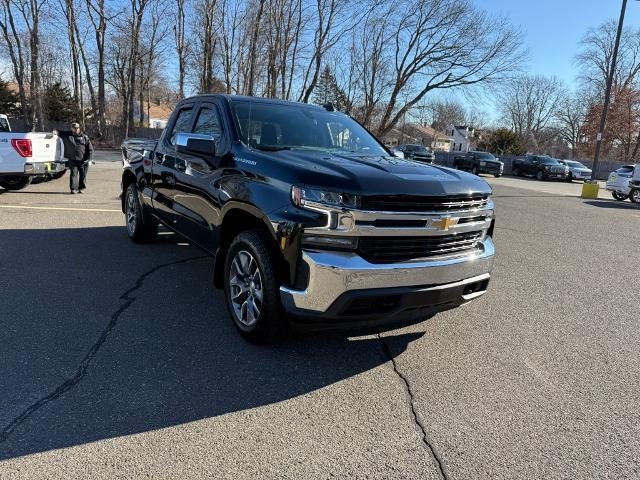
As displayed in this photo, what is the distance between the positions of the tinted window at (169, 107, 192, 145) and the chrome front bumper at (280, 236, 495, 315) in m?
2.79

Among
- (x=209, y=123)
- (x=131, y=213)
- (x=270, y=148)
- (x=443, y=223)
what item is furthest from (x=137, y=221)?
(x=443, y=223)

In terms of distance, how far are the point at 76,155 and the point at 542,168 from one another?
100ft

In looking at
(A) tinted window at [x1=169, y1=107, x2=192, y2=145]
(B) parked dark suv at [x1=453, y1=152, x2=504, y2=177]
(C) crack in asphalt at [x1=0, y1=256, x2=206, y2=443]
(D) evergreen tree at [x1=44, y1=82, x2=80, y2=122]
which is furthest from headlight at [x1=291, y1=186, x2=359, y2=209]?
(D) evergreen tree at [x1=44, y1=82, x2=80, y2=122]

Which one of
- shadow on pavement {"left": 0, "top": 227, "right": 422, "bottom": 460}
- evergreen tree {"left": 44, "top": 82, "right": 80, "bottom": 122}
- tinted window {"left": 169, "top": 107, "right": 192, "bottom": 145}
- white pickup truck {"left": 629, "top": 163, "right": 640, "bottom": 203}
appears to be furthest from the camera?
evergreen tree {"left": 44, "top": 82, "right": 80, "bottom": 122}

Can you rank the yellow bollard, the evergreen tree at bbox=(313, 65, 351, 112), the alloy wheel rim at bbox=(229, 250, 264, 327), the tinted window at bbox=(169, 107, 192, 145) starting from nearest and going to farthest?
1. the alloy wheel rim at bbox=(229, 250, 264, 327)
2. the tinted window at bbox=(169, 107, 192, 145)
3. the yellow bollard
4. the evergreen tree at bbox=(313, 65, 351, 112)

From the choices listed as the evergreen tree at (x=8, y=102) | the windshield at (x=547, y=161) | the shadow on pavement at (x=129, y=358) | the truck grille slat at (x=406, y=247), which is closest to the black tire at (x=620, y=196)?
the windshield at (x=547, y=161)

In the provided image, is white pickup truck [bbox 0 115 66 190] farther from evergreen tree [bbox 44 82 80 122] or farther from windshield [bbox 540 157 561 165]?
evergreen tree [bbox 44 82 80 122]

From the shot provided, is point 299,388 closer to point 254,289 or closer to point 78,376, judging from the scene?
point 254,289

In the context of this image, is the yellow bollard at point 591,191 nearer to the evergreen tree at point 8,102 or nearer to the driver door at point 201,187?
the driver door at point 201,187

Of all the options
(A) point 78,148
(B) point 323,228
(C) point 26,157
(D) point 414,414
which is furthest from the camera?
(A) point 78,148

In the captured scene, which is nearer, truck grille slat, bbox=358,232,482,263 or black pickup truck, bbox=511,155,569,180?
truck grille slat, bbox=358,232,482,263

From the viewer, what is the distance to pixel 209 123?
15.2ft

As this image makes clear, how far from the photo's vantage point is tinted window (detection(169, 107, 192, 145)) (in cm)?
518

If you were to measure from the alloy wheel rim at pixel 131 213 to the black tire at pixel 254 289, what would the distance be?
3.36 metres
